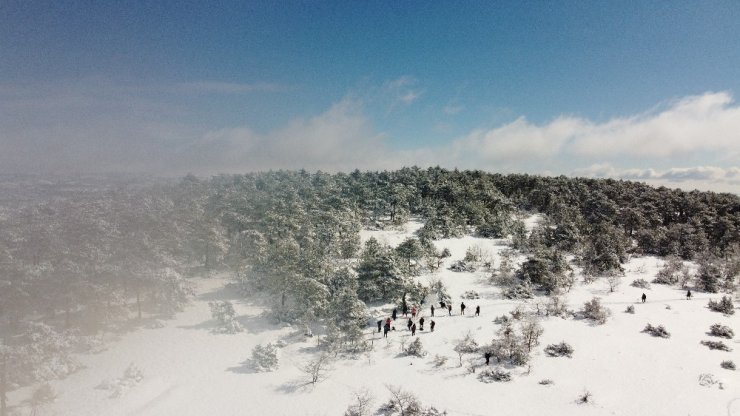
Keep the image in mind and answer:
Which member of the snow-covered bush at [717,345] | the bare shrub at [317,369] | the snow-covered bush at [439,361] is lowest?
the bare shrub at [317,369]

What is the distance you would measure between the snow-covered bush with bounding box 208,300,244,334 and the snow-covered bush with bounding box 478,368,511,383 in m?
20.5

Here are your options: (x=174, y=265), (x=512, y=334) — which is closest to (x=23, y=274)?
(x=174, y=265)

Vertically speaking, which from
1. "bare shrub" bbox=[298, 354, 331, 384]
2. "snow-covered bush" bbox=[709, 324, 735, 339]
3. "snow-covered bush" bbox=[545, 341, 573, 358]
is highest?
"snow-covered bush" bbox=[709, 324, 735, 339]

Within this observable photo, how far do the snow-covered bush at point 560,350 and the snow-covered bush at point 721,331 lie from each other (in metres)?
12.6

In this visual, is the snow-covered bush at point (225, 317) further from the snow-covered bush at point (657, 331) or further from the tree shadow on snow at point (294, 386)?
the snow-covered bush at point (657, 331)

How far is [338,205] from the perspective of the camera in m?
64.4

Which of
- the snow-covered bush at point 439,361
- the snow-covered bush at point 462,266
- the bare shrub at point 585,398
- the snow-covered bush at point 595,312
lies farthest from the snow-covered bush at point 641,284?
the snow-covered bush at point 439,361

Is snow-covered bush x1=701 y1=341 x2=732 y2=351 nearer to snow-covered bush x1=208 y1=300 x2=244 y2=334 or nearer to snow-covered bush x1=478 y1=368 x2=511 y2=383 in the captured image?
snow-covered bush x1=478 y1=368 x2=511 y2=383

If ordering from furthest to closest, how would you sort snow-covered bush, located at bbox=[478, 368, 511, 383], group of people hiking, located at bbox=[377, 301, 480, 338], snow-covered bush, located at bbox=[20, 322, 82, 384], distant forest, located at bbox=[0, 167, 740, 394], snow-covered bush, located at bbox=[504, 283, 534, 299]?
1. snow-covered bush, located at bbox=[504, 283, 534, 299]
2. distant forest, located at bbox=[0, 167, 740, 394]
3. group of people hiking, located at bbox=[377, 301, 480, 338]
4. snow-covered bush, located at bbox=[478, 368, 511, 383]
5. snow-covered bush, located at bbox=[20, 322, 82, 384]

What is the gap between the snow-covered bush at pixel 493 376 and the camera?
2366cm

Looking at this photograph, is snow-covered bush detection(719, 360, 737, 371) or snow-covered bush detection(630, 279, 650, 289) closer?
snow-covered bush detection(719, 360, 737, 371)

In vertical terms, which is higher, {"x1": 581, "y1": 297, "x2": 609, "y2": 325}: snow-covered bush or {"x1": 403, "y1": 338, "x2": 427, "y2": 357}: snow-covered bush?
{"x1": 581, "y1": 297, "x2": 609, "y2": 325}: snow-covered bush

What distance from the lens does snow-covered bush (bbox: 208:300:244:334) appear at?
32031 mm

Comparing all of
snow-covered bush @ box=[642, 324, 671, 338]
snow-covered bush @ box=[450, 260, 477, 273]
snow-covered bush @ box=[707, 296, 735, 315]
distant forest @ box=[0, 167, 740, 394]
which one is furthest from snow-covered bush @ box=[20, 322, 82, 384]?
snow-covered bush @ box=[707, 296, 735, 315]
